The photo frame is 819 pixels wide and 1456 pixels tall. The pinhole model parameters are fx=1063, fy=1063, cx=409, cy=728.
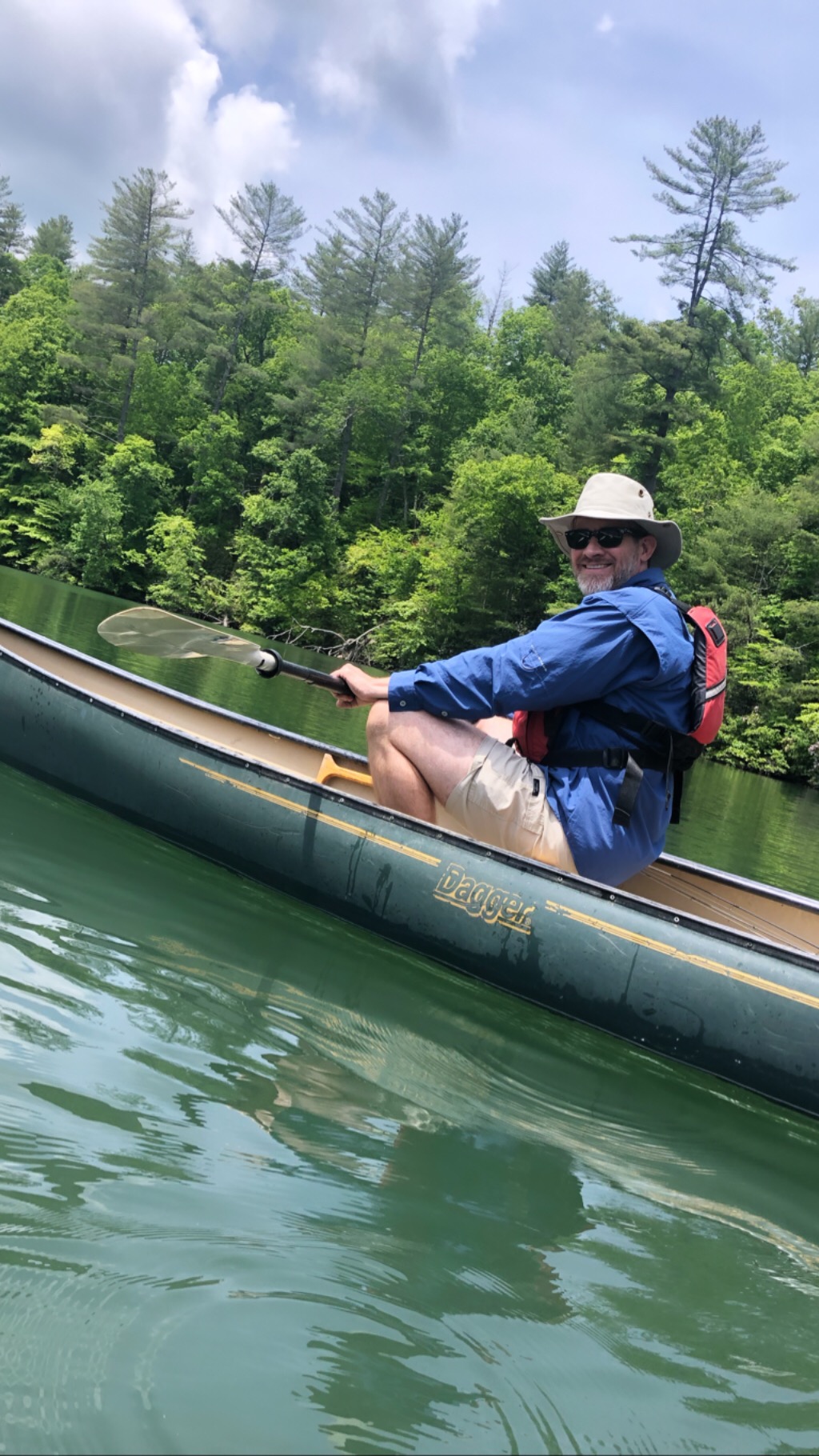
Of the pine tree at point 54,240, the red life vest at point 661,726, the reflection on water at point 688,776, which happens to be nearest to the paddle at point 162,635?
the red life vest at point 661,726

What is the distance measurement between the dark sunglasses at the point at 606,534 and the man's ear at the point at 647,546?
0.02 meters

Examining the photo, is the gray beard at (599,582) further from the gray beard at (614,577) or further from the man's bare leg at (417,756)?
the man's bare leg at (417,756)

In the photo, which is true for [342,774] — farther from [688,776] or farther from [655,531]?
[688,776]

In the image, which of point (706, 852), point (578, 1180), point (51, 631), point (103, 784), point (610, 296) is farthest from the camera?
point (610, 296)

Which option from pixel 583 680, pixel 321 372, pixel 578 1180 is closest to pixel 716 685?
pixel 583 680

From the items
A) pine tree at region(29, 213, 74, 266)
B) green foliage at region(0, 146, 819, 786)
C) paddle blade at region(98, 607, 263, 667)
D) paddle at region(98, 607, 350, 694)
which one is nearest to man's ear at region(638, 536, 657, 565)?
paddle at region(98, 607, 350, 694)

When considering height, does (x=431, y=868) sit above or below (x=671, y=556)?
below

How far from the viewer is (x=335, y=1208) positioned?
1.85m

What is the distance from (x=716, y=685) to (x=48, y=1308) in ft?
8.39

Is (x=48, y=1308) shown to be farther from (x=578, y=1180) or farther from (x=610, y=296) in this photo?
(x=610, y=296)

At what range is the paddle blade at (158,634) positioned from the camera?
14.1 ft

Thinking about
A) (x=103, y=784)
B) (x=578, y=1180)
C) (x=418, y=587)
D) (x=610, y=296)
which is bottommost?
(x=578, y=1180)

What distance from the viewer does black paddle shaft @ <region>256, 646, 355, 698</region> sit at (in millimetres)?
3678

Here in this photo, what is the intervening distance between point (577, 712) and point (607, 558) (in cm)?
52
